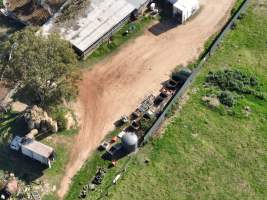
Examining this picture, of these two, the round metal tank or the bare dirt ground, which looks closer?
the round metal tank

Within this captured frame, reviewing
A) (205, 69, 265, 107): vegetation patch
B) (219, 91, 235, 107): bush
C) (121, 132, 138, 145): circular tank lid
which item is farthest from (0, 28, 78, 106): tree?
(219, 91, 235, 107): bush

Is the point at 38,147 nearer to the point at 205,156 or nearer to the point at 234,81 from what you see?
the point at 205,156

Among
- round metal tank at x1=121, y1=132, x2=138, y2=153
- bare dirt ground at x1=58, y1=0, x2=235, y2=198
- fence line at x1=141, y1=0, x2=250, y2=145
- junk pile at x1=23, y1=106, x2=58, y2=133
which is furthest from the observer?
bare dirt ground at x1=58, y1=0, x2=235, y2=198

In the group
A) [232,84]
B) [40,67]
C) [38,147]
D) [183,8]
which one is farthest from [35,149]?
[183,8]

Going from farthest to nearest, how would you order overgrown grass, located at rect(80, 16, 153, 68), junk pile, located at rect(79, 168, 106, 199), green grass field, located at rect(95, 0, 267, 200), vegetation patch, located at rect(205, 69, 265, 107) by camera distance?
overgrown grass, located at rect(80, 16, 153, 68) < vegetation patch, located at rect(205, 69, 265, 107) < green grass field, located at rect(95, 0, 267, 200) < junk pile, located at rect(79, 168, 106, 199)

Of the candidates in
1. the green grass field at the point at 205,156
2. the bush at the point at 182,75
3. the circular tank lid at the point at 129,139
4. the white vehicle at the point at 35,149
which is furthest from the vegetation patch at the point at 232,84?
the white vehicle at the point at 35,149

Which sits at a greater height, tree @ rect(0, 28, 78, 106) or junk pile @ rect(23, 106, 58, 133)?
tree @ rect(0, 28, 78, 106)

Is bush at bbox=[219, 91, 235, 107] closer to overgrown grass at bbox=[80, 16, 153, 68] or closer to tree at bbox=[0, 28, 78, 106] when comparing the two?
overgrown grass at bbox=[80, 16, 153, 68]

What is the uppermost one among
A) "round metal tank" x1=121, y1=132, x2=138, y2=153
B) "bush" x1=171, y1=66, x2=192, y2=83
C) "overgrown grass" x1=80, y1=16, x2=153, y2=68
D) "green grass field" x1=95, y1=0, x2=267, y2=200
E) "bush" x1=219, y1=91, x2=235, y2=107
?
"overgrown grass" x1=80, y1=16, x2=153, y2=68
